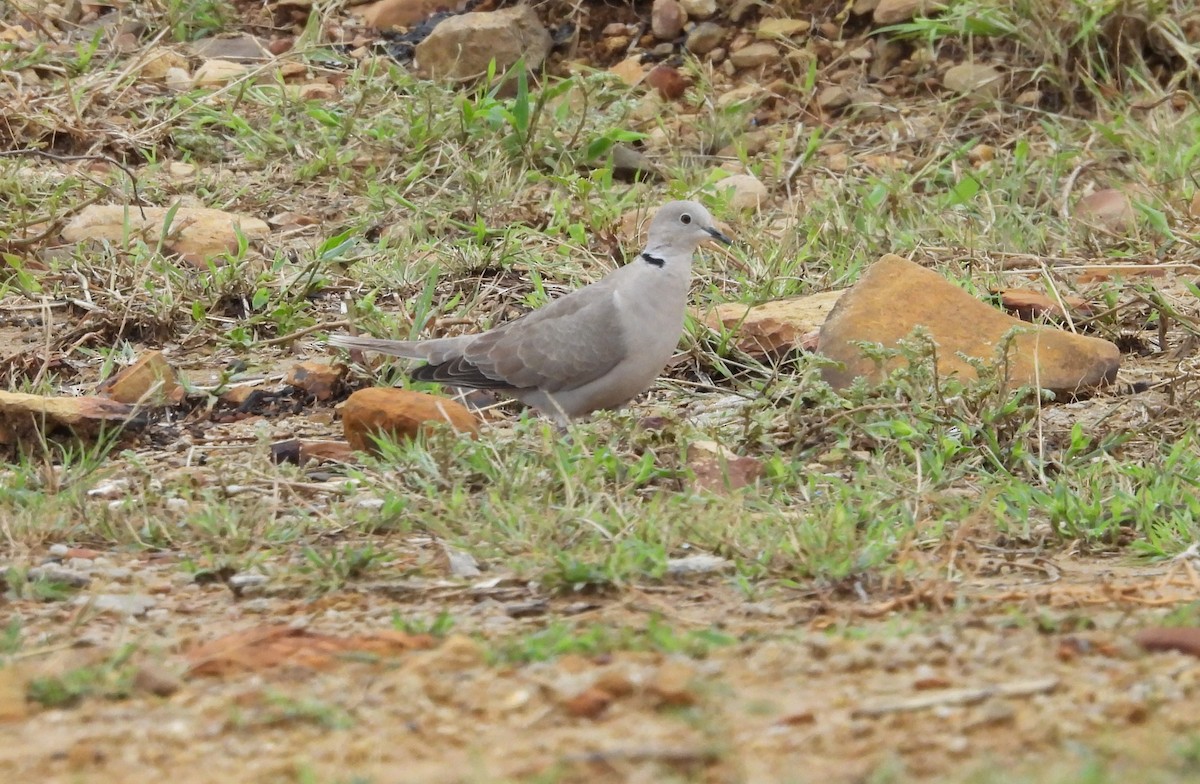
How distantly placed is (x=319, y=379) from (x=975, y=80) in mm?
3814

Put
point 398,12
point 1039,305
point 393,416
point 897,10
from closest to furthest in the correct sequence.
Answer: point 393,416
point 1039,305
point 897,10
point 398,12

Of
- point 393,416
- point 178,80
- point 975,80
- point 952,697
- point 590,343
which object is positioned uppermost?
point 952,697

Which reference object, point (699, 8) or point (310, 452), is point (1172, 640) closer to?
point (310, 452)

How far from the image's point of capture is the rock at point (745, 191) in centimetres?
684

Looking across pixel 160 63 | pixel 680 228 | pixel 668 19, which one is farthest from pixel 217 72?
pixel 680 228

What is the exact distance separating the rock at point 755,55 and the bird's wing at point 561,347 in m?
3.29

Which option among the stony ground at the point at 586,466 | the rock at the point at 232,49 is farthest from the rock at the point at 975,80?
the rock at the point at 232,49

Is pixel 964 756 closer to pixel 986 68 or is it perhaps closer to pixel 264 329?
pixel 264 329

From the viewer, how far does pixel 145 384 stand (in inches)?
202

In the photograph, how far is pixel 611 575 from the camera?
11.1 ft

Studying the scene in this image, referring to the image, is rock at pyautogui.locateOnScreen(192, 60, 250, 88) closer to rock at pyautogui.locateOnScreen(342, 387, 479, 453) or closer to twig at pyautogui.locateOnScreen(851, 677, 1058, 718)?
rock at pyautogui.locateOnScreen(342, 387, 479, 453)

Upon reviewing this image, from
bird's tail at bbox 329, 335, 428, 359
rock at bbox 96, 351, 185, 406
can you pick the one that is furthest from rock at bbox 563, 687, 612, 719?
rock at bbox 96, 351, 185, 406

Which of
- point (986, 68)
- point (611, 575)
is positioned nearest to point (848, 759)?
point (611, 575)

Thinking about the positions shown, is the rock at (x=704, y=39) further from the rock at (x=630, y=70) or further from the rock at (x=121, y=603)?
the rock at (x=121, y=603)
